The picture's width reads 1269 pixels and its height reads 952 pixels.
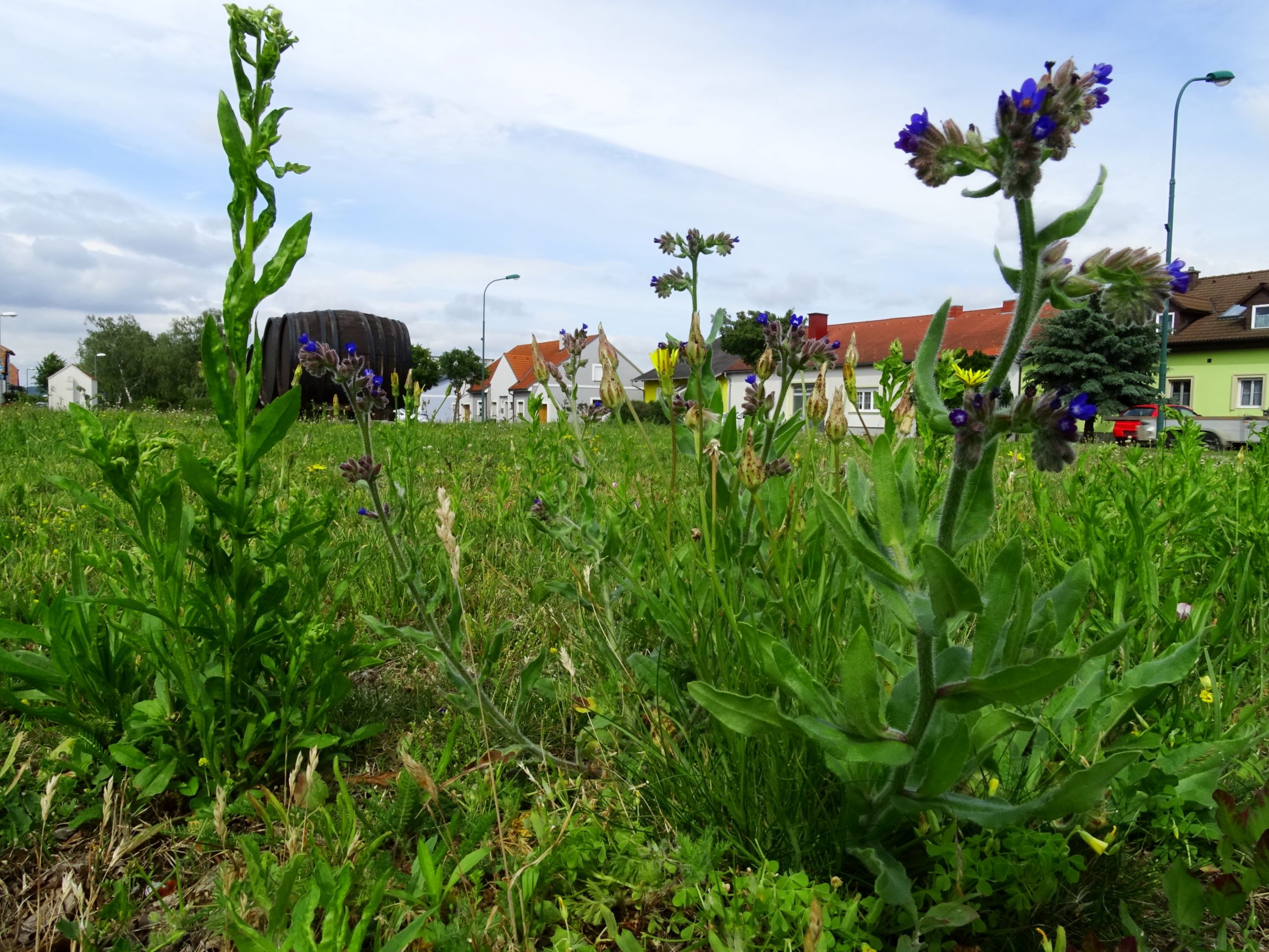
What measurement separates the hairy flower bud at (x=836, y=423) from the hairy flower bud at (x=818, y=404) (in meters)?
0.02

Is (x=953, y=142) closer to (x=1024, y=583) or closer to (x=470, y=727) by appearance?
(x=1024, y=583)

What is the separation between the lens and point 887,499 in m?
1.24

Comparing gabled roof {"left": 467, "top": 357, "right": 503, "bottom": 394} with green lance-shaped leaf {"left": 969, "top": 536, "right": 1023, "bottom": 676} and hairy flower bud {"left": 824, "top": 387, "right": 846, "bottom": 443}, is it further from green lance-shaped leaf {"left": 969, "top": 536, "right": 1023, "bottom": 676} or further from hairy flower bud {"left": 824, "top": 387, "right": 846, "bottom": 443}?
green lance-shaped leaf {"left": 969, "top": 536, "right": 1023, "bottom": 676}

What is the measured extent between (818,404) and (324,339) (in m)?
13.6

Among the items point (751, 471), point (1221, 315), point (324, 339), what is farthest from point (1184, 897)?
point (1221, 315)

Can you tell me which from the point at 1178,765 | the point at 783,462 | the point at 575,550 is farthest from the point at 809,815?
the point at 575,550

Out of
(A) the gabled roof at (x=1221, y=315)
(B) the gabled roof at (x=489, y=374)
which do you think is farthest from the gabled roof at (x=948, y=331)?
(B) the gabled roof at (x=489, y=374)

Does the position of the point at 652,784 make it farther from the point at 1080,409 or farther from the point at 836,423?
the point at 1080,409

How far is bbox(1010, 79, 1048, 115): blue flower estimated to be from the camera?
1044mm

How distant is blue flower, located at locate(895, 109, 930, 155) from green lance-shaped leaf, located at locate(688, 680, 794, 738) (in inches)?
31.5

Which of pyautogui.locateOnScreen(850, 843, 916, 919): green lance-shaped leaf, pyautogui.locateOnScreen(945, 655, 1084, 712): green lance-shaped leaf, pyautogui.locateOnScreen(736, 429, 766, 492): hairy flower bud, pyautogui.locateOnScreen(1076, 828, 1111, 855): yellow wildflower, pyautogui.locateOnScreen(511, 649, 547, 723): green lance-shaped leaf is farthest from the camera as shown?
pyautogui.locateOnScreen(511, 649, 547, 723): green lance-shaped leaf

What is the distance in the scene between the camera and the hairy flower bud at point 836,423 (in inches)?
A: 70.7

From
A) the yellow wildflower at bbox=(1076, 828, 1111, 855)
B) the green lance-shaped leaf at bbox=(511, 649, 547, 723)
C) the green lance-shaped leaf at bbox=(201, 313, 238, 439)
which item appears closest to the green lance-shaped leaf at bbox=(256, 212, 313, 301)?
the green lance-shaped leaf at bbox=(201, 313, 238, 439)

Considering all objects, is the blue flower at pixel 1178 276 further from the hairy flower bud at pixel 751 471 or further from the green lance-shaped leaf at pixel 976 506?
the hairy flower bud at pixel 751 471
